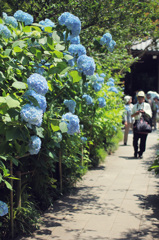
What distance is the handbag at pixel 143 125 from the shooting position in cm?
920

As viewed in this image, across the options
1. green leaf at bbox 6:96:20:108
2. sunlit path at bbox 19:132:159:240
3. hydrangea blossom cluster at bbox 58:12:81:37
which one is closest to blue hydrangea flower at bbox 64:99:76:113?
hydrangea blossom cluster at bbox 58:12:81:37

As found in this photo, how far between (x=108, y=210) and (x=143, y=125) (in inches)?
175

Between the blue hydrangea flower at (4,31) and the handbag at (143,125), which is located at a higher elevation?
the blue hydrangea flower at (4,31)

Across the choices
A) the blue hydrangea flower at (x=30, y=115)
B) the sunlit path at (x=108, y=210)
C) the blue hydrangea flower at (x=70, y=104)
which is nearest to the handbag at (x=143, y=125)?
the sunlit path at (x=108, y=210)

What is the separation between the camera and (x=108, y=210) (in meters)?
5.16

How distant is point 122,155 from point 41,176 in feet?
17.6

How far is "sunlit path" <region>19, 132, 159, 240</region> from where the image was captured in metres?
4.32

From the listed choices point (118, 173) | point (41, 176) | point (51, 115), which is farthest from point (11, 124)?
point (118, 173)

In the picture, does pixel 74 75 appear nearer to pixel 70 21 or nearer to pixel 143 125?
pixel 70 21

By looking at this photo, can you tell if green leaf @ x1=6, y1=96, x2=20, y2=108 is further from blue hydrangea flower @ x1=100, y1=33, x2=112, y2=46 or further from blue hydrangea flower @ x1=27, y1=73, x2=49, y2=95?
blue hydrangea flower @ x1=100, y1=33, x2=112, y2=46

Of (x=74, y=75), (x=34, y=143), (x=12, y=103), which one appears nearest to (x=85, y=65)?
(x=74, y=75)

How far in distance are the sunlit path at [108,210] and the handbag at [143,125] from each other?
1606 millimetres

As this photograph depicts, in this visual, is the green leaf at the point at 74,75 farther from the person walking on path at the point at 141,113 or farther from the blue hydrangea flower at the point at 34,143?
the person walking on path at the point at 141,113

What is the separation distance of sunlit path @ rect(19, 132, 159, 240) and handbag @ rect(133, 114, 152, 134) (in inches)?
63.2
